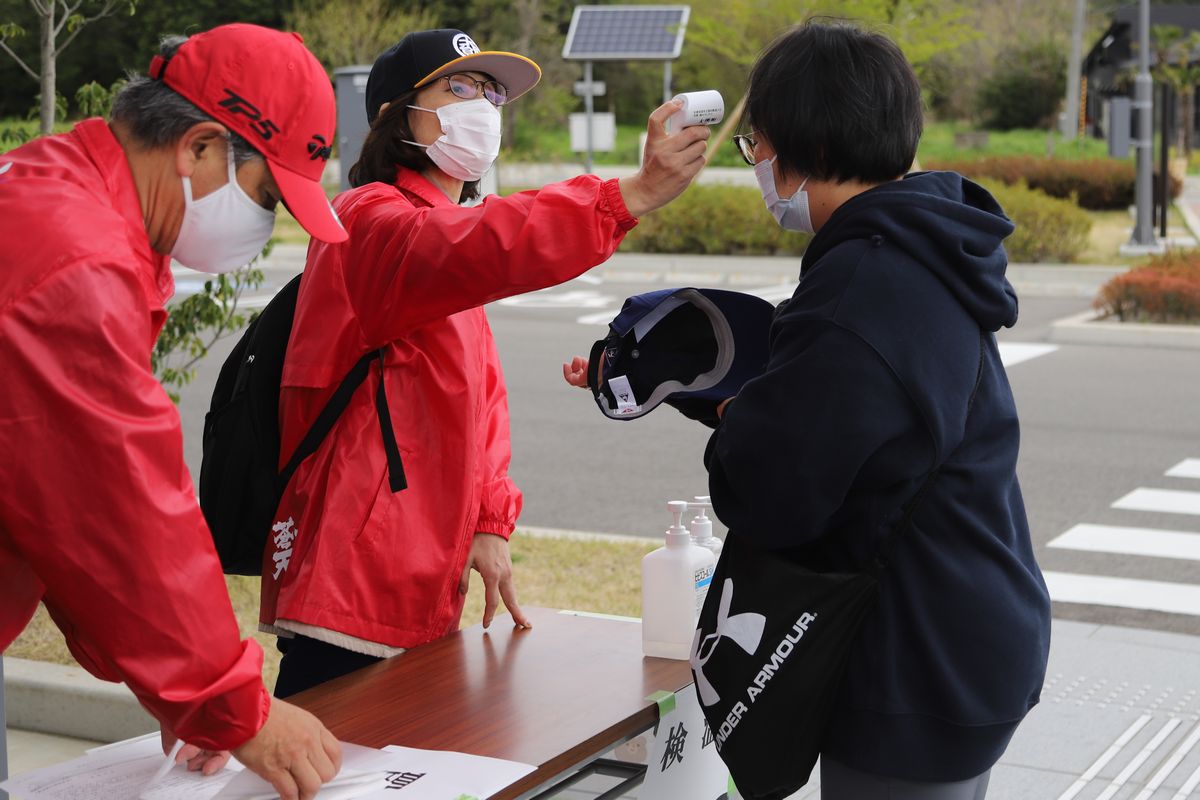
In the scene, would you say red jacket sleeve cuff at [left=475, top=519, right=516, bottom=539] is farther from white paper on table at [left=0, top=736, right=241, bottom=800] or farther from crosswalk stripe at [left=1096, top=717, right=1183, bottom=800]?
crosswalk stripe at [left=1096, top=717, right=1183, bottom=800]

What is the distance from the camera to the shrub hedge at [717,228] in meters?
21.4

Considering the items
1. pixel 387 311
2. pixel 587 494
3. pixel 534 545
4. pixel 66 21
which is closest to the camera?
pixel 387 311

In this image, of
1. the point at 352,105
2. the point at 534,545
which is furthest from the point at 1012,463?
the point at 352,105

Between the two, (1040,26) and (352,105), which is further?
(1040,26)

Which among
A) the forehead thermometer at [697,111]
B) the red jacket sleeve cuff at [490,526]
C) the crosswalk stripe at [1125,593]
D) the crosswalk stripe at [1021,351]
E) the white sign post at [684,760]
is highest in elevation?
the forehead thermometer at [697,111]

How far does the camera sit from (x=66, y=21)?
5750 mm

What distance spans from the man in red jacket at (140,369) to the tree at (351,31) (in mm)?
33847

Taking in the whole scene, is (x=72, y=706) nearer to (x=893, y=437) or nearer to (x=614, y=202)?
(x=614, y=202)

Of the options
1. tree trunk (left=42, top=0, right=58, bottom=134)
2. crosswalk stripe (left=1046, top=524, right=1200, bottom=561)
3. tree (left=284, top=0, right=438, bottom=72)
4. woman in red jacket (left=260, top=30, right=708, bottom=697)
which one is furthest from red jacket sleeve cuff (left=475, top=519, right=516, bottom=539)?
tree (left=284, top=0, right=438, bottom=72)

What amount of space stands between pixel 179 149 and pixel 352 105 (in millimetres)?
4883

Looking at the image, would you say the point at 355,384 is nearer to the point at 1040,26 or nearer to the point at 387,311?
the point at 387,311

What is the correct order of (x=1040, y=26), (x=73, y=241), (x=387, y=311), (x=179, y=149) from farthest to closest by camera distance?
1. (x=1040, y=26)
2. (x=387, y=311)
3. (x=179, y=149)
4. (x=73, y=241)

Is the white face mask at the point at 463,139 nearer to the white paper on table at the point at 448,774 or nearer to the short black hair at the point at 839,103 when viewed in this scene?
the short black hair at the point at 839,103

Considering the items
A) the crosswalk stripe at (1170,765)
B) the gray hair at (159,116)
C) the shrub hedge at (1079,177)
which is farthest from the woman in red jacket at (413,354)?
the shrub hedge at (1079,177)
